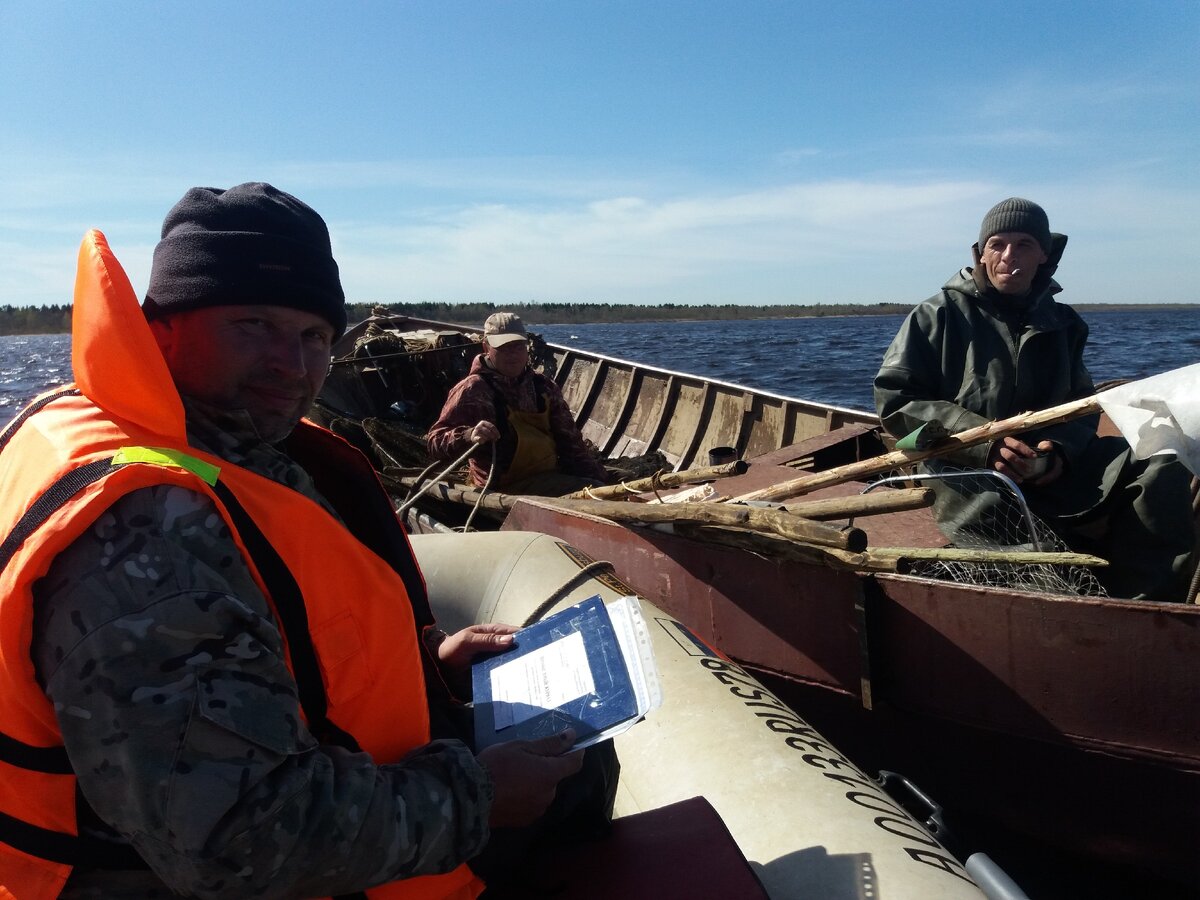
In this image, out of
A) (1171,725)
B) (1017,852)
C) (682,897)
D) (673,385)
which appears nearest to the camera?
(682,897)

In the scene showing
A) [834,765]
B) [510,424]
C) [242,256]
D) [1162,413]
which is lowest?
[834,765]

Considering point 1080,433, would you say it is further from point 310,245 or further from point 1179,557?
point 310,245

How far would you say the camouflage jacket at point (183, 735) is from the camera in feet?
3.36

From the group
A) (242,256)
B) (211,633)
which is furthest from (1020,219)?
(211,633)

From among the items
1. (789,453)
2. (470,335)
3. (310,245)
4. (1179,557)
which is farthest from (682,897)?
(470,335)

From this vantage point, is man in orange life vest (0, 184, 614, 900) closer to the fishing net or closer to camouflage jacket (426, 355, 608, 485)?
the fishing net

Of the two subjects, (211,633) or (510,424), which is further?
(510,424)

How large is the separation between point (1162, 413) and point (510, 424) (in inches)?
163

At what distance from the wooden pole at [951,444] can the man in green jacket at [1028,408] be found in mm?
235

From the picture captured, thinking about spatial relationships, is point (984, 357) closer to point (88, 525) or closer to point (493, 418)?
point (493, 418)

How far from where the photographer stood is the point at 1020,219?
3.57 m

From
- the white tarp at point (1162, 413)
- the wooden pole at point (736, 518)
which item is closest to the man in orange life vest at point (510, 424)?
the wooden pole at point (736, 518)

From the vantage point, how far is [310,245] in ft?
4.79

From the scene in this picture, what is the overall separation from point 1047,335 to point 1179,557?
1.11 meters
